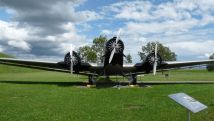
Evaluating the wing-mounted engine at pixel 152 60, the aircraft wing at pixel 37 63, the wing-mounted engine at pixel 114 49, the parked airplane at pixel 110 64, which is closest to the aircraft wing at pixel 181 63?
the parked airplane at pixel 110 64

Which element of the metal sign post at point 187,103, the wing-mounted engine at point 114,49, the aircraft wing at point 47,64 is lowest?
the metal sign post at point 187,103

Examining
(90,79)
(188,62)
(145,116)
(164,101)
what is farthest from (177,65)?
(145,116)

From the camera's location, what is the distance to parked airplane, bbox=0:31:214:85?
33.5 meters

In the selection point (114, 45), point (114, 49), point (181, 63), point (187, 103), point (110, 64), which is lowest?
point (187, 103)

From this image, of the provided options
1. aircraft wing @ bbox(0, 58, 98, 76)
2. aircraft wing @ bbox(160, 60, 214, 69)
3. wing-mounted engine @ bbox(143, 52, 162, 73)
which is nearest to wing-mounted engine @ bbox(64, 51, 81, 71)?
aircraft wing @ bbox(0, 58, 98, 76)

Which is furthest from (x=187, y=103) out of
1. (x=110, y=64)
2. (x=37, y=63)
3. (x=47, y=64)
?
(x=37, y=63)

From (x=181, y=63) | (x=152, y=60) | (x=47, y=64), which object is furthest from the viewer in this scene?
(x=181, y=63)

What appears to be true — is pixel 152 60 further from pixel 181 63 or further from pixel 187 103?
pixel 187 103

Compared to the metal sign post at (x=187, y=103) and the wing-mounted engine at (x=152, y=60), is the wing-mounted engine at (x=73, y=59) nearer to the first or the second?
the wing-mounted engine at (x=152, y=60)

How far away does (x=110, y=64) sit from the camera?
114 ft

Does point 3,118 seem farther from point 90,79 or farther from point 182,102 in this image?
point 90,79

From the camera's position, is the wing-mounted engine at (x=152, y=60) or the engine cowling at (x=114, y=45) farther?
the wing-mounted engine at (x=152, y=60)

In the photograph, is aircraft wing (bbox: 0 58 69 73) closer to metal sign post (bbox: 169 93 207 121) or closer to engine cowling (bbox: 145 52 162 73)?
engine cowling (bbox: 145 52 162 73)

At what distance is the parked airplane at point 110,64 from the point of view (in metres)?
33.5
